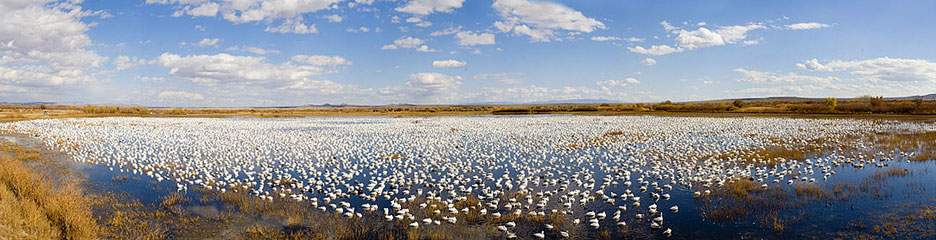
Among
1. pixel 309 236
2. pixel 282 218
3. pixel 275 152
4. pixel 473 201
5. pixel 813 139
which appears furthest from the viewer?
pixel 813 139

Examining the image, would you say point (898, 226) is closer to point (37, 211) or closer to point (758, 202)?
point (758, 202)

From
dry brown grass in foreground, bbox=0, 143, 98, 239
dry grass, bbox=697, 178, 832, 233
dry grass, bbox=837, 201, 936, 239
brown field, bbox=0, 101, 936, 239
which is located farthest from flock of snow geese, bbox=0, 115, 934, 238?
dry brown grass in foreground, bbox=0, 143, 98, 239

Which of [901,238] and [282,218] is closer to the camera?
[901,238]

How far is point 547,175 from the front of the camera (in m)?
15.1

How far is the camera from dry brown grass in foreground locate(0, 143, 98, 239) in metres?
7.81

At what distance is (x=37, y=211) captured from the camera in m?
8.60

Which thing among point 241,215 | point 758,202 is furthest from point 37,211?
point 758,202

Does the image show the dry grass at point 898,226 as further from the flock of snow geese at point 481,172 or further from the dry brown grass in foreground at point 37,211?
the dry brown grass in foreground at point 37,211

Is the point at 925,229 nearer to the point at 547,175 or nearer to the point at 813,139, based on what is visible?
the point at 547,175

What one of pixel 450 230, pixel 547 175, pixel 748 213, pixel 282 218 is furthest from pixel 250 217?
pixel 748 213

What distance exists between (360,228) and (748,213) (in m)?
8.44

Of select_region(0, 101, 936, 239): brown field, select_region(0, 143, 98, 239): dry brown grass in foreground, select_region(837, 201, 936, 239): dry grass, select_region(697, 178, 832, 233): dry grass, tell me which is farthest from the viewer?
select_region(697, 178, 832, 233): dry grass

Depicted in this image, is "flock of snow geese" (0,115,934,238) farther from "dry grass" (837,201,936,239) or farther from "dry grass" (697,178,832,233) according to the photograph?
"dry grass" (837,201,936,239)

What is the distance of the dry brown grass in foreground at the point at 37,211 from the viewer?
781 cm
